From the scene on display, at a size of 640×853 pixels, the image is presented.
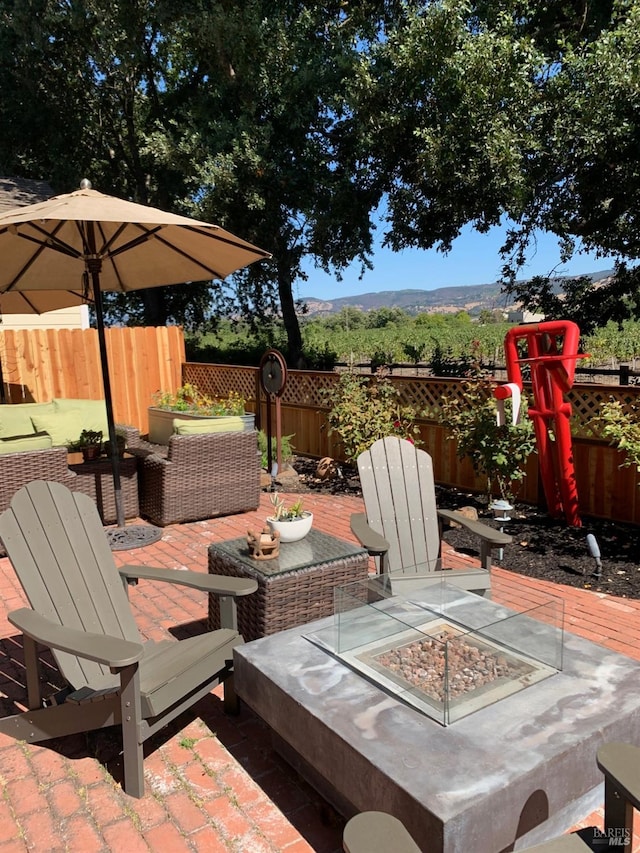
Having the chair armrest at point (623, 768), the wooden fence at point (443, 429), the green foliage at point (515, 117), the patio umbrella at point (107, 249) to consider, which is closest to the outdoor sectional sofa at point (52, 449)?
the patio umbrella at point (107, 249)

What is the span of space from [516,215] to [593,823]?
34.0ft

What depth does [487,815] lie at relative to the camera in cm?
155

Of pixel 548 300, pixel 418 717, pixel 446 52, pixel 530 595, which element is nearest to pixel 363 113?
pixel 446 52

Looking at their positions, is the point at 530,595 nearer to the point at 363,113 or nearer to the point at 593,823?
the point at 593,823

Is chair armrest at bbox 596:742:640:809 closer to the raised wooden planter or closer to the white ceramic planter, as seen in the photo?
the white ceramic planter

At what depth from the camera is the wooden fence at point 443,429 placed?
521 cm

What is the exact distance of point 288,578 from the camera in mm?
2766

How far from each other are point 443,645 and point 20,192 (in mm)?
12948

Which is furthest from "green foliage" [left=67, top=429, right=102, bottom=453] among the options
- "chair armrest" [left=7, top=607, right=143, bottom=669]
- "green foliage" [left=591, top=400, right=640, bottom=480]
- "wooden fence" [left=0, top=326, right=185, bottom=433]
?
"green foliage" [left=591, top=400, right=640, bottom=480]

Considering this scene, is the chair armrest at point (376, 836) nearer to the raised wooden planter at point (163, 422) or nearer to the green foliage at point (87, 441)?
the green foliage at point (87, 441)

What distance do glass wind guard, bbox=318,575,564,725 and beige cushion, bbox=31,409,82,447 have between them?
4.12m

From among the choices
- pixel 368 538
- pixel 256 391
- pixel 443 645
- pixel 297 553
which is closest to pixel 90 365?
pixel 256 391

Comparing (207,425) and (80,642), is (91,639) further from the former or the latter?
(207,425)

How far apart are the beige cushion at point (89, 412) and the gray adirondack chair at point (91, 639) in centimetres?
340
